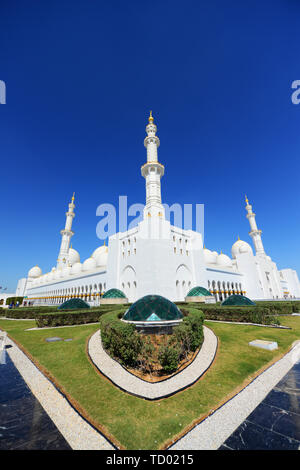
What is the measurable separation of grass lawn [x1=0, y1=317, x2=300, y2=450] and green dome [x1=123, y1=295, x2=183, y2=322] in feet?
8.76

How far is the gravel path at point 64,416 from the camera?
3.76 m

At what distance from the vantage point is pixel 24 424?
4.32 m

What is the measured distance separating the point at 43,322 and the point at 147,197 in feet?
73.0

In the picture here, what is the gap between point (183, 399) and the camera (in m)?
5.27

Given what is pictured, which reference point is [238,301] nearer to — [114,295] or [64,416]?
[114,295]

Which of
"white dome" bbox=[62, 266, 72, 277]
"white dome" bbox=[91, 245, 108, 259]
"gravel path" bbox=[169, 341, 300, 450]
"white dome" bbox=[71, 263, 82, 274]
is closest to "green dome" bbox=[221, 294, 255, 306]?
"gravel path" bbox=[169, 341, 300, 450]

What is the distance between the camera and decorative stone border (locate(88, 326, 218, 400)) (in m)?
5.60

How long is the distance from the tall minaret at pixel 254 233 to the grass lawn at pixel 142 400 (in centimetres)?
4136

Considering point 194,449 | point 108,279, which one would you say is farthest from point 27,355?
point 108,279

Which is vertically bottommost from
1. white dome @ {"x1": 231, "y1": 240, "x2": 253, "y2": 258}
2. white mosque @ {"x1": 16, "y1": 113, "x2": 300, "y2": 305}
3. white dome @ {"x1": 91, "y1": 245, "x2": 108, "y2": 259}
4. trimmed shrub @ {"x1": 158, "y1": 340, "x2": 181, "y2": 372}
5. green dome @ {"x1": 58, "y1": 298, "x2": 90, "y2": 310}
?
trimmed shrub @ {"x1": 158, "y1": 340, "x2": 181, "y2": 372}

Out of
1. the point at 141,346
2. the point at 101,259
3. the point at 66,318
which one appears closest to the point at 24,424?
the point at 141,346

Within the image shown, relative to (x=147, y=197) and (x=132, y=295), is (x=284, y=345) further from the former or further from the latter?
(x=147, y=197)

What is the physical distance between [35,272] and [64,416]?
7752 cm

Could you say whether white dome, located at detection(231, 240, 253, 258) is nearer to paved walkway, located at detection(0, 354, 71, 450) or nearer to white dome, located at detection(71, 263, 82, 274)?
white dome, located at detection(71, 263, 82, 274)
